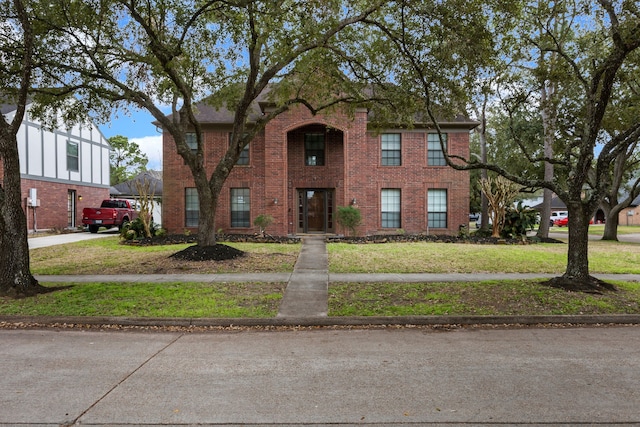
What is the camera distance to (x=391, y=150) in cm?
2150

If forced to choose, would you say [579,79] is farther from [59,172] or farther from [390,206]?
[59,172]

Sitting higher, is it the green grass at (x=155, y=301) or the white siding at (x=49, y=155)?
the white siding at (x=49, y=155)

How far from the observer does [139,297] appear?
808cm

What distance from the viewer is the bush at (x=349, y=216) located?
1909 centimetres

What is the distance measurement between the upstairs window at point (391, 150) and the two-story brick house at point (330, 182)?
0.05m

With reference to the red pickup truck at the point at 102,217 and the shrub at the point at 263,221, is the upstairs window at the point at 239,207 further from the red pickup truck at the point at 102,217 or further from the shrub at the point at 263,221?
the red pickup truck at the point at 102,217

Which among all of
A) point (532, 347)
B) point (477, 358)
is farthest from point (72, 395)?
point (532, 347)

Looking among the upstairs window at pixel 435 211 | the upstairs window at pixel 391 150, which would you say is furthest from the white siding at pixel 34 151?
the upstairs window at pixel 435 211

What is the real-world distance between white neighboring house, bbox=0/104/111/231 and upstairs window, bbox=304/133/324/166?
11165 millimetres

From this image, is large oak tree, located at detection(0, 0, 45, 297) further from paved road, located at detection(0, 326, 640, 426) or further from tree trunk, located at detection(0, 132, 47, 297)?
paved road, located at detection(0, 326, 640, 426)

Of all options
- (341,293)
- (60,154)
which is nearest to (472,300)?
(341,293)

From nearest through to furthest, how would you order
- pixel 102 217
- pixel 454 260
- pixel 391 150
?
1. pixel 454 260
2. pixel 391 150
3. pixel 102 217

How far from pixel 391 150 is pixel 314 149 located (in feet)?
12.6

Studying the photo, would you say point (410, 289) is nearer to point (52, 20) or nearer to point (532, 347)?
point (532, 347)
